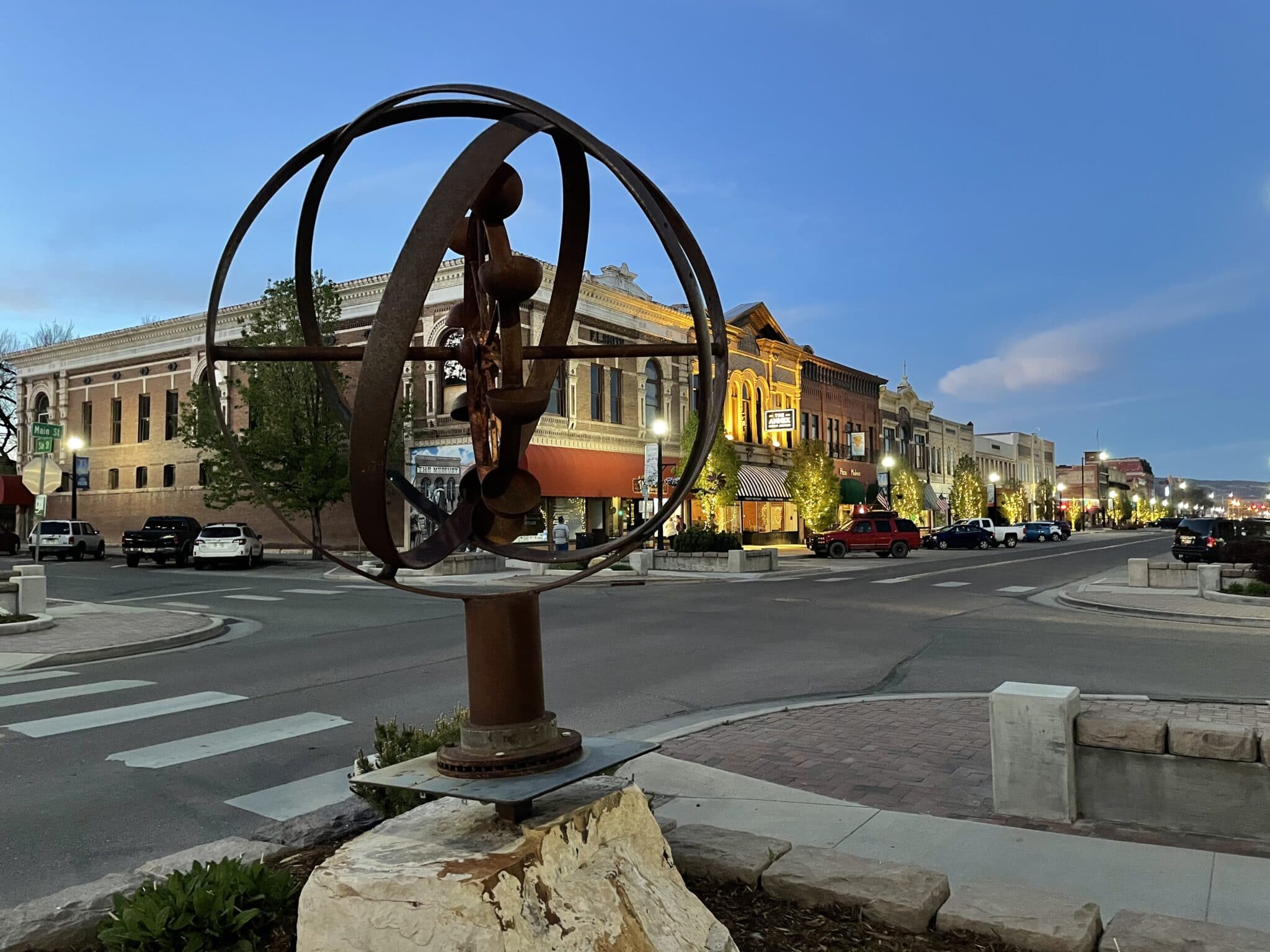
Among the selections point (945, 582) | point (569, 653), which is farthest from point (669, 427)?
point (569, 653)

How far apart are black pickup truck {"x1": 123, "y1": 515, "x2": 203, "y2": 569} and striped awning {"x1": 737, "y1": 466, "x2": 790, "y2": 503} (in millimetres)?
23358

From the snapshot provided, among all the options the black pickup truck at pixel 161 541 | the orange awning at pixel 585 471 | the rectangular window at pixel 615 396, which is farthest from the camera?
the rectangular window at pixel 615 396

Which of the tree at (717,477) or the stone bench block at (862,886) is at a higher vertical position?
the tree at (717,477)

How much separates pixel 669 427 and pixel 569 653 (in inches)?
1300

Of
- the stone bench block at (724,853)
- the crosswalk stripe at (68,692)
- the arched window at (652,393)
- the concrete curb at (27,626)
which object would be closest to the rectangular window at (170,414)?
the arched window at (652,393)

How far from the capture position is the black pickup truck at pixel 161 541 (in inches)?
1334

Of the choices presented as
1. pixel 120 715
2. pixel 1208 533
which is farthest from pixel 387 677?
pixel 1208 533

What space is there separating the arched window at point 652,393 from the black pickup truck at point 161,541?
19.8 metres

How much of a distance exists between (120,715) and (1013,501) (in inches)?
3413

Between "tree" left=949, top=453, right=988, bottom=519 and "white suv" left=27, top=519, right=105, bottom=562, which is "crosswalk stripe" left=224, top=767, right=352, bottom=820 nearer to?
"white suv" left=27, top=519, right=105, bottom=562

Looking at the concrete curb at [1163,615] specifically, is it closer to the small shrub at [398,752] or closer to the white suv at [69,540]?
the small shrub at [398,752]

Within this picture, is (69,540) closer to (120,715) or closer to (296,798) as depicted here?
(120,715)

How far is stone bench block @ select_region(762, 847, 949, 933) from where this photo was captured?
327 cm

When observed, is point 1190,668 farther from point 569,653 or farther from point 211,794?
point 211,794
